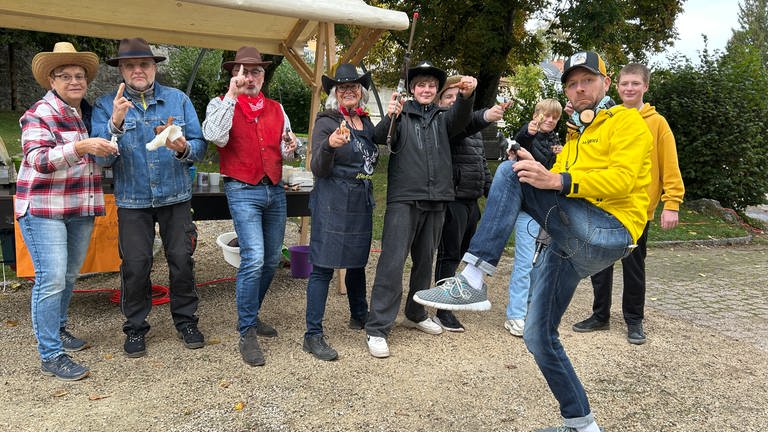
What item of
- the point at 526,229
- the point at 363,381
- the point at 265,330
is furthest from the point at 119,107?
the point at 526,229

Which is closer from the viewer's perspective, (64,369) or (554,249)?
(554,249)

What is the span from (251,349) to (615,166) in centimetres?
263

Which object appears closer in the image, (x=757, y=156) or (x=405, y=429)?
(x=405, y=429)

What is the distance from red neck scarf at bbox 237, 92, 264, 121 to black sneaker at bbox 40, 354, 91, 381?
190 cm

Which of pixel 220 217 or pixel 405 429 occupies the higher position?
pixel 220 217

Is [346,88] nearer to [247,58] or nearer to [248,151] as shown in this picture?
[247,58]

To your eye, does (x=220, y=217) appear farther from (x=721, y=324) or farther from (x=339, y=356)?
(x=721, y=324)

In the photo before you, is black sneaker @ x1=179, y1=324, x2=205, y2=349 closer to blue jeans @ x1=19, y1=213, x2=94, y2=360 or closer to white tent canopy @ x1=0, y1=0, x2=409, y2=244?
blue jeans @ x1=19, y1=213, x2=94, y2=360

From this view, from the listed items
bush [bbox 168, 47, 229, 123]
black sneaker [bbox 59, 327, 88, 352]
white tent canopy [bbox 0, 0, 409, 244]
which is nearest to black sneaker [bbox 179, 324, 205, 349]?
black sneaker [bbox 59, 327, 88, 352]

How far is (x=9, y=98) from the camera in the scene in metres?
23.8

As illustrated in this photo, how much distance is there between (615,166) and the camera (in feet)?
8.32

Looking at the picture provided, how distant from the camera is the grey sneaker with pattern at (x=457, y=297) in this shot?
111 inches

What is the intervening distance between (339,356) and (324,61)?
115 inches

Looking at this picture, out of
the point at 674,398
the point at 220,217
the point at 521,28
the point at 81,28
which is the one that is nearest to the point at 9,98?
the point at 521,28
